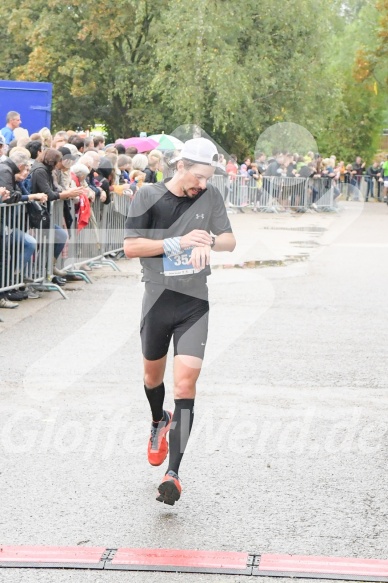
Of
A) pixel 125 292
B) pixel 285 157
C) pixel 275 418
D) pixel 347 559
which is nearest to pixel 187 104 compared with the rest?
pixel 285 157

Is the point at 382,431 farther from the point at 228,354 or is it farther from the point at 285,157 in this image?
the point at 285,157

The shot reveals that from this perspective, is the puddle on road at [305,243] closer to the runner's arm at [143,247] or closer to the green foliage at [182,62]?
the green foliage at [182,62]

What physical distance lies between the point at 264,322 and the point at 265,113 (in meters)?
32.5

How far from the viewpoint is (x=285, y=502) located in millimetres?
5906

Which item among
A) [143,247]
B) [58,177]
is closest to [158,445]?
[143,247]

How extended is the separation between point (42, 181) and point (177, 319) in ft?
27.2

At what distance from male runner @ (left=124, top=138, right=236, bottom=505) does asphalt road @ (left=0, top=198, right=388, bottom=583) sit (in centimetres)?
52

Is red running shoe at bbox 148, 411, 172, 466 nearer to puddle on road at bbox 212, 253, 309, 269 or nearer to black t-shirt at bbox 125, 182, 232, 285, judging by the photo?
black t-shirt at bbox 125, 182, 232, 285

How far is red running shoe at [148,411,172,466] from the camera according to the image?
6.34 meters

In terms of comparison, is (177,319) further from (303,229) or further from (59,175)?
(303,229)

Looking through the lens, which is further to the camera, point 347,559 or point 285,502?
point 285,502

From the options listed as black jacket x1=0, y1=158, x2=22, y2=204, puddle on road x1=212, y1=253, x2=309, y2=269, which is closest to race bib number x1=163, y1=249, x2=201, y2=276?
black jacket x1=0, y1=158, x2=22, y2=204

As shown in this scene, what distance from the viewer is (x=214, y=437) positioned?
7289 mm

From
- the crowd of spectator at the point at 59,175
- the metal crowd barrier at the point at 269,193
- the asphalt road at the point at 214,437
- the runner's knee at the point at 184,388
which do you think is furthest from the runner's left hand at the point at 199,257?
the metal crowd barrier at the point at 269,193
